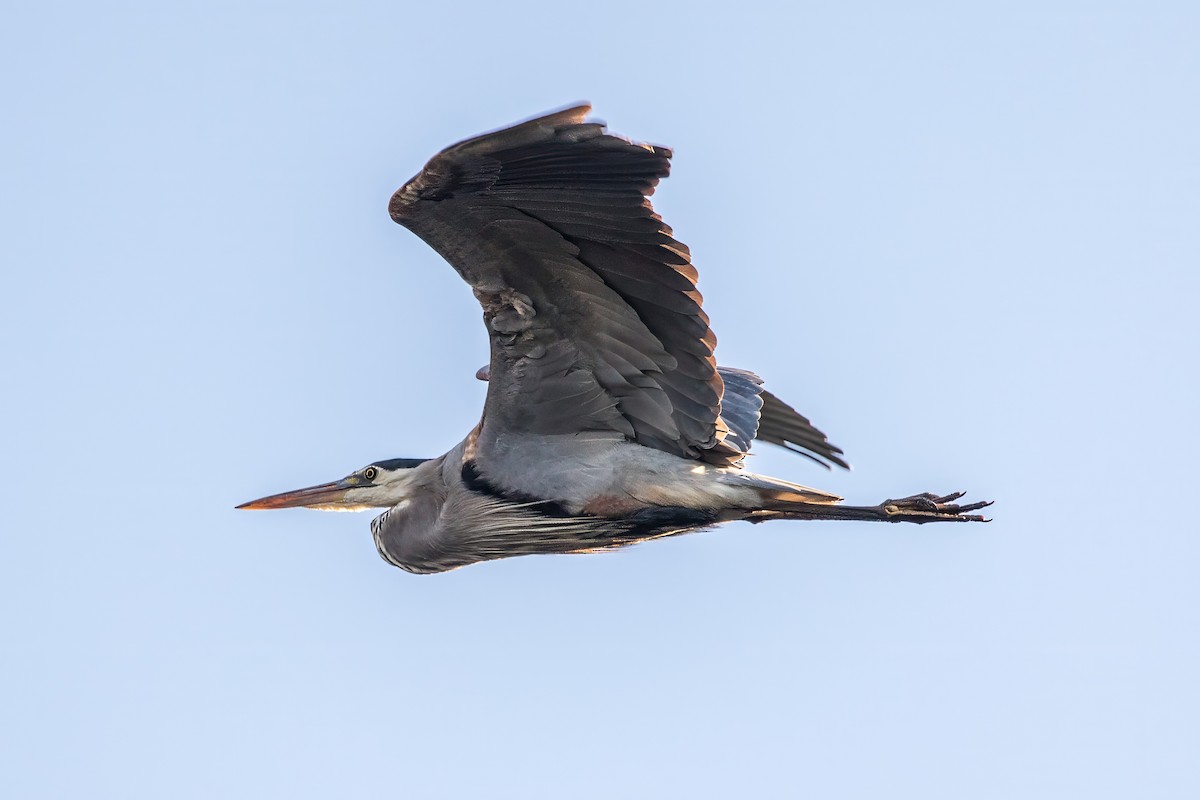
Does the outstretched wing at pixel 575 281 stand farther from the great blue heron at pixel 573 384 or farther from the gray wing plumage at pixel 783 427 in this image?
the gray wing plumage at pixel 783 427

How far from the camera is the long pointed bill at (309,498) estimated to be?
28.0ft

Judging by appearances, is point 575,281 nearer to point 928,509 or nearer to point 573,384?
point 573,384

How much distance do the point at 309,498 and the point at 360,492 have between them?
0.35m

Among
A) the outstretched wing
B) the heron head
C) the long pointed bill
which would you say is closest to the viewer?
the outstretched wing

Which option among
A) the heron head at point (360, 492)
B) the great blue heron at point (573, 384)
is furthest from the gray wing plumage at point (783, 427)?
the heron head at point (360, 492)

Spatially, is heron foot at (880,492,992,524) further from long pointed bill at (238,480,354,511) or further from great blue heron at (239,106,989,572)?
long pointed bill at (238,480,354,511)

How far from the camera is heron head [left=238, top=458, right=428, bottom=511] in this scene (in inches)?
324

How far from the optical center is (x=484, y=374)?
856 centimetres

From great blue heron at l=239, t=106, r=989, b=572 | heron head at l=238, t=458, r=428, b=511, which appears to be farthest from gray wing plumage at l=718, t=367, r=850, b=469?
heron head at l=238, t=458, r=428, b=511

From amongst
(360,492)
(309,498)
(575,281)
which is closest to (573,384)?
(575,281)

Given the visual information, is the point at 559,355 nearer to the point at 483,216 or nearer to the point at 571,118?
the point at 483,216

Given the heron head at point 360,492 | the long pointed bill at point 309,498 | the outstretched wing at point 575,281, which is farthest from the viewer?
the long pointed bill at point 309,498

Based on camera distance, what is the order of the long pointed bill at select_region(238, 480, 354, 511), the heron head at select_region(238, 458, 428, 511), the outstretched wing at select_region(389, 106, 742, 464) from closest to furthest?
1. the outstretched wing at select_region(389, 106, 742, 464)
2. the heron head at select_region(238, 458, 428, 511)
3. the long pointed bill at select_region(238, 480, 354, 511)

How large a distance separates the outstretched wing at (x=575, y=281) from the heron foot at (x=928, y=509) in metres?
0.79
